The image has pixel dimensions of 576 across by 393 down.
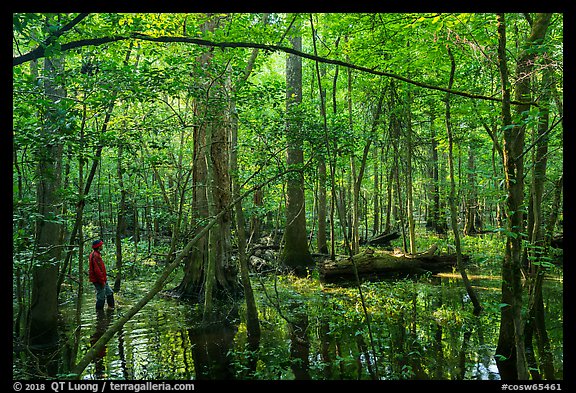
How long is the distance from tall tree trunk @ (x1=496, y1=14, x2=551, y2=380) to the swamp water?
34 centimetres

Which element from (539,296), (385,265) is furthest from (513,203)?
(385,265)

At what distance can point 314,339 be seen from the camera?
23.8 ft

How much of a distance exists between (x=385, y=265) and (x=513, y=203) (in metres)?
8.47

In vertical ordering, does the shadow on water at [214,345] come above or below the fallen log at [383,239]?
below

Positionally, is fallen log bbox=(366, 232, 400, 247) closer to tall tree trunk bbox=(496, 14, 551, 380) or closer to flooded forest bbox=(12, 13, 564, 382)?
flooded forest bbox=(12, 13, 564, 382)

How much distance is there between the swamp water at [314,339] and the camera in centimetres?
584

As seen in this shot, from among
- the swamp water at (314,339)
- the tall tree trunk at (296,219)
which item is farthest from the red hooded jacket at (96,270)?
the tall tree trunk at (296,219)

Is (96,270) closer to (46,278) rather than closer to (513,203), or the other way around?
(46,278)

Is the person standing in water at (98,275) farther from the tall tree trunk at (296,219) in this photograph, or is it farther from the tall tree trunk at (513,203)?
the tall tree trunk at (513,203)

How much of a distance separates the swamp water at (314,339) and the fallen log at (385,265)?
154 centimetres

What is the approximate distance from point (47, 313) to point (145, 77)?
4.88 meters

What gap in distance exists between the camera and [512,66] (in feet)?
30.1

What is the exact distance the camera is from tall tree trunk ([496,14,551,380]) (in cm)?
430
